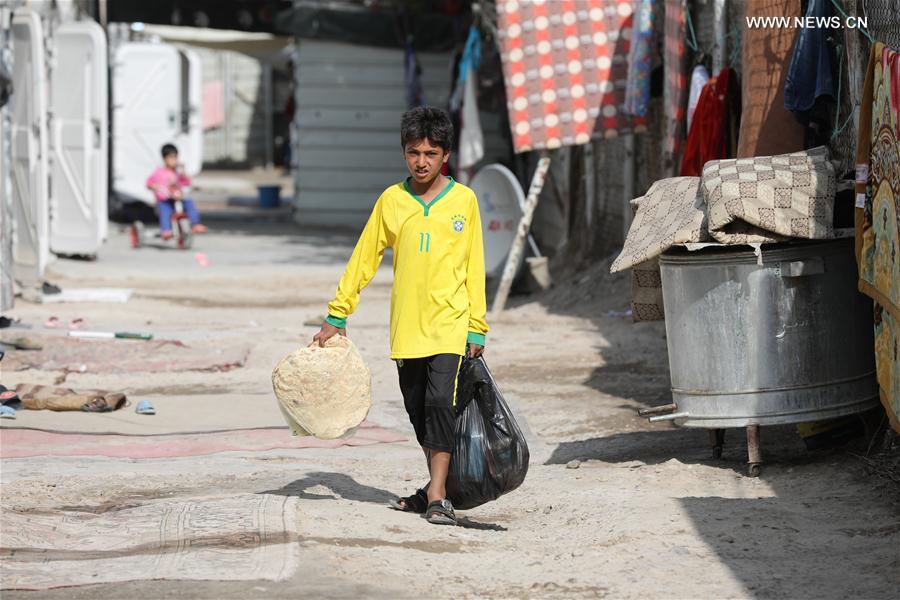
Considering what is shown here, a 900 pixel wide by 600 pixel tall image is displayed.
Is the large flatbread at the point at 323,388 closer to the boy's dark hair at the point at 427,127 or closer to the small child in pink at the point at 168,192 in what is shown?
the boy's dark hair at the point at 427,127

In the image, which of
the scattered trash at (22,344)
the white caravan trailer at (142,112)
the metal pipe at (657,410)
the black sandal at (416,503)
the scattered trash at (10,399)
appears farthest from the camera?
the white caravan trailer at (142,112)

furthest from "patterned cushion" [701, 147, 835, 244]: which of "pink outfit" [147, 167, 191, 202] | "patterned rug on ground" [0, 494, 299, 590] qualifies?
"pink outfit" [147, 167, 191, 202]

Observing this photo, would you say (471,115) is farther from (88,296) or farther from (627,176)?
(88,296)

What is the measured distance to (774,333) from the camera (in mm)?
6180

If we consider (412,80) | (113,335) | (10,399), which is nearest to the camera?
(10,399)

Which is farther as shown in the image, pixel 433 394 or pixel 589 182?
pixel 589 182

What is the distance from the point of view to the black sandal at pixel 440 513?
18.1ft

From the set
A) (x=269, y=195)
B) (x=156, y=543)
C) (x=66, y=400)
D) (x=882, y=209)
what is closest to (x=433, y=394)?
(x=156, y=543)

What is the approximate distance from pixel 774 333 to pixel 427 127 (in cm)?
181

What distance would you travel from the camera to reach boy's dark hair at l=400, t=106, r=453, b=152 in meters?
5.56

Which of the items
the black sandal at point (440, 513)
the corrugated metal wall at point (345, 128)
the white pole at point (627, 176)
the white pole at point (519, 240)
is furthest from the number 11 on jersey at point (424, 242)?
the corrugated metal wall at point (345, 128)

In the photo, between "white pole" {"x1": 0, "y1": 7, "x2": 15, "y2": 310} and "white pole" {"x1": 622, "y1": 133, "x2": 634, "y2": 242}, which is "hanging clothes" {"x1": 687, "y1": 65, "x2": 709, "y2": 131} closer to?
"white pole" {"x1": 622, "y1": 133, "x2": 634, "y2": 242}

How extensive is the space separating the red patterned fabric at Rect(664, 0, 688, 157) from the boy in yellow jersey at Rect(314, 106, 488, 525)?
494cm

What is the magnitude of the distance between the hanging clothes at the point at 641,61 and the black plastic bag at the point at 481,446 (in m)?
6.19
